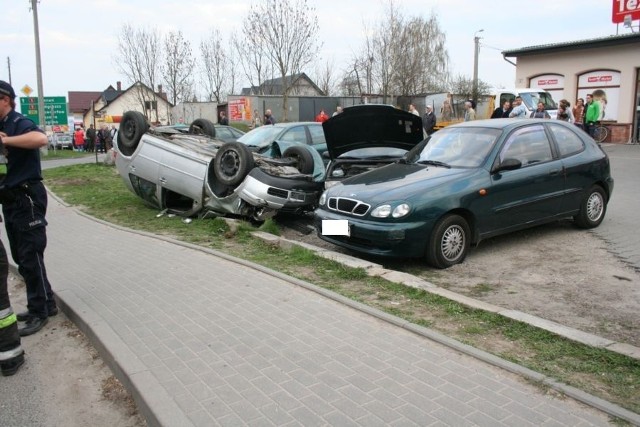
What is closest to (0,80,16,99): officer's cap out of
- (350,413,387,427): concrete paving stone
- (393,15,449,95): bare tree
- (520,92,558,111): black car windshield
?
(350,413,387,427): concrete paving stone

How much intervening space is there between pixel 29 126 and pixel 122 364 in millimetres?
Answer: 2188

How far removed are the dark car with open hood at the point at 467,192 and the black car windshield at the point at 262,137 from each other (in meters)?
4.65

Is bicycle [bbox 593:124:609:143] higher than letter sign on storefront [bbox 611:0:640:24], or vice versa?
letter sign on storefront [bbox 611:0:640:24]

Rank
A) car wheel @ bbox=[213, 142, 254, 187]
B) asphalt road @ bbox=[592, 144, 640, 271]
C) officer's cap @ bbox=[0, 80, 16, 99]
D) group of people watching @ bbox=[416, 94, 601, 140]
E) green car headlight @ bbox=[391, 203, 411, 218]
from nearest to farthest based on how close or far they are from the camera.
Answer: officer's cap @ bbox=[0, 80, 16, 99] < green car headlight @ bbox=[391, 203, 411, 218] < asphalt road @ bbox=[592, 144, 640, 271] < car wheel @ bbox=[213, 142, 254, 187] < group of people watching @ bbox=[416, 94, 601, 140]

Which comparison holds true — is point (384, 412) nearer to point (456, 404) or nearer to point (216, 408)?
point (456, 404)

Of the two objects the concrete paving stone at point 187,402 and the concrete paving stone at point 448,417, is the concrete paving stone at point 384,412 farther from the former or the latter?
the concrete paving stone at point 187,402

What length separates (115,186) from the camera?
45.5 feet

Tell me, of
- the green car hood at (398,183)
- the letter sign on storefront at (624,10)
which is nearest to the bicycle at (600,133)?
the letter sign on storefront at (624,10)

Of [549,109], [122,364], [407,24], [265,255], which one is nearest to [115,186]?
[265,255]

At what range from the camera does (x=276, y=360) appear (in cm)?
375

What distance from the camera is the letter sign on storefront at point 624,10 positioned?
70.3 ft

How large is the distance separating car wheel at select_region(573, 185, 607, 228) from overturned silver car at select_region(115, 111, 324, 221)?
391cm

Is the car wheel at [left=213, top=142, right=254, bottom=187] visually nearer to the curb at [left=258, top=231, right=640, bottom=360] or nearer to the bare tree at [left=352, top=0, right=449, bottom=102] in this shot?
the curb at [left=258, top=231, right=640, bottom=360]

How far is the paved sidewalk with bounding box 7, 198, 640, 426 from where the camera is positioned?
308 cm
